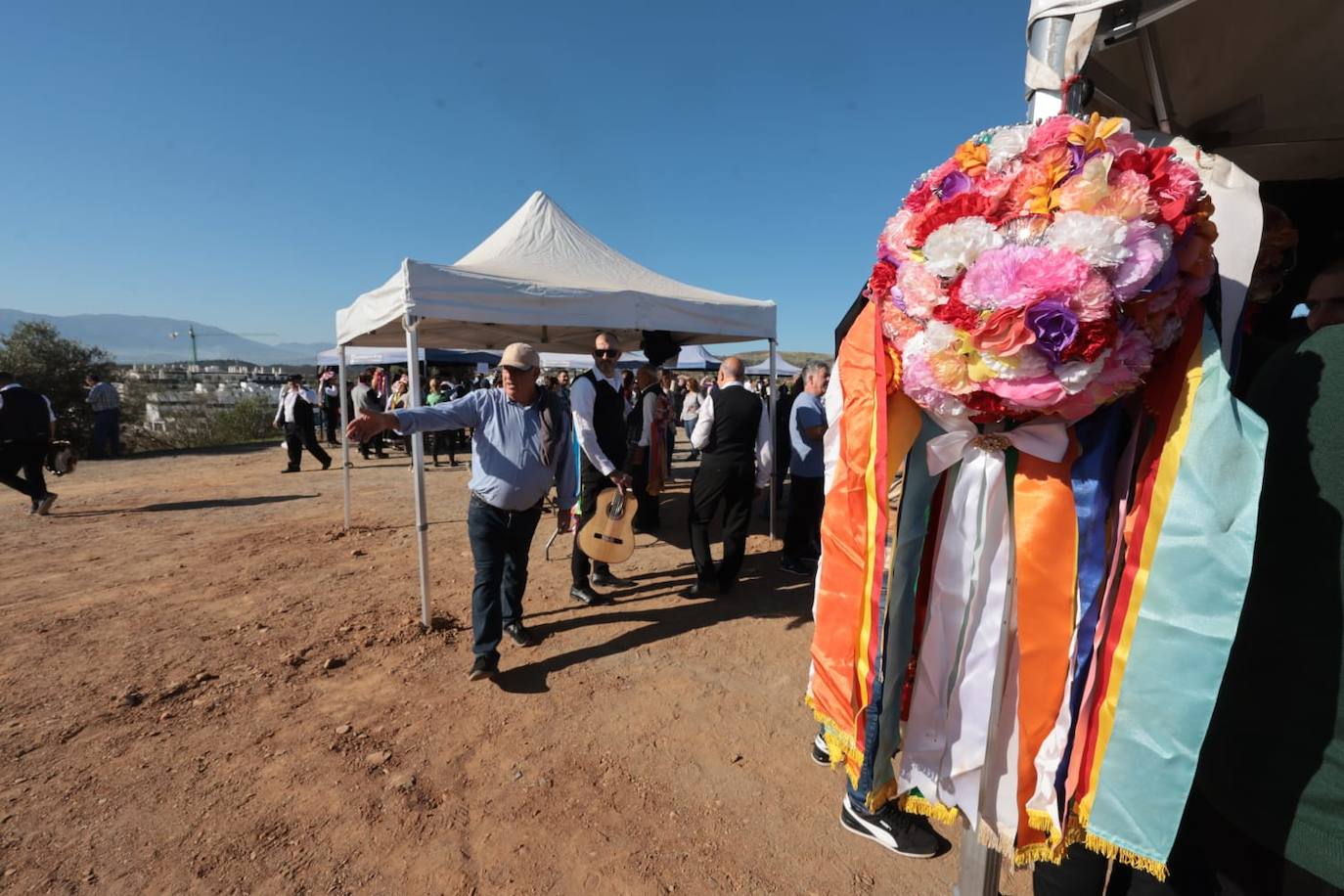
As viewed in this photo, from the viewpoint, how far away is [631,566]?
5.69 m

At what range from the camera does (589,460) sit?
14.4 ft

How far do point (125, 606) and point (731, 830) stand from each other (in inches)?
197

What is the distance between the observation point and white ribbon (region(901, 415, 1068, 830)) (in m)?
1.29

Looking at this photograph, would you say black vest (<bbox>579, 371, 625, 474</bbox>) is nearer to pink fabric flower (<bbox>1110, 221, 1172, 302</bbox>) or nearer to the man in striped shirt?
pink fabric flower (<bbox>1110, 221, 1172, 302</bbox>)

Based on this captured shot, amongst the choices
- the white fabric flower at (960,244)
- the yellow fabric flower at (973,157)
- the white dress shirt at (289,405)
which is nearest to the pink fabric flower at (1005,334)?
the white fabric flower at (960,244)

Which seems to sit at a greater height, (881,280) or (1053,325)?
(881,280)

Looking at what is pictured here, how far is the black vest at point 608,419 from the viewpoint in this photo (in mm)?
4418

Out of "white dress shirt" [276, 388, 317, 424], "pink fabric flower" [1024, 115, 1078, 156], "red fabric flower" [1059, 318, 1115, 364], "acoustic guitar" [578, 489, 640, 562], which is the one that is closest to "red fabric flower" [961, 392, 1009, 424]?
"red fabric flower" [1059, 318, 1115, 364]

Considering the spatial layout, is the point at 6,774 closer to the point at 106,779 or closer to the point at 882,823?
the point at 106,779

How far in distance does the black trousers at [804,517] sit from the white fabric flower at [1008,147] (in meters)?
4.01

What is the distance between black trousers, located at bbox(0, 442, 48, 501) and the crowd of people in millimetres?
6202

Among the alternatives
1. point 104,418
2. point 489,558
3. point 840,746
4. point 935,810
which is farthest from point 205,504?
point 935,810

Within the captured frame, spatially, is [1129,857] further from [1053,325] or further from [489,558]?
[489,558]

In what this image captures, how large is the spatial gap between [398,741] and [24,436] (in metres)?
7.93
